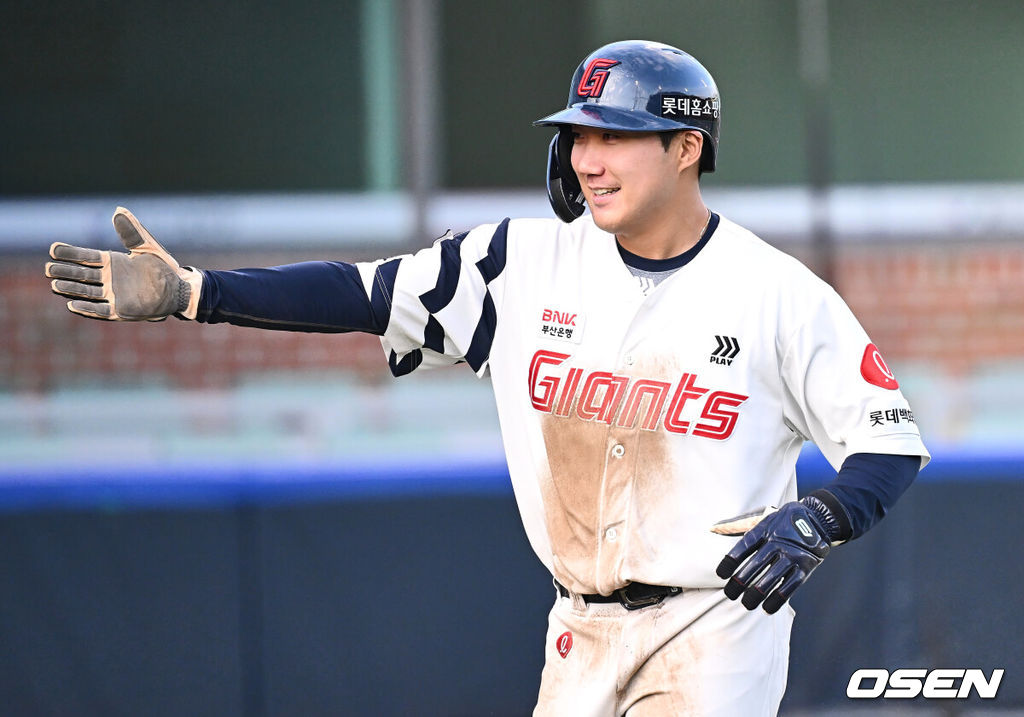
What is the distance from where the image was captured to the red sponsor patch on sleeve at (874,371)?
2.25m

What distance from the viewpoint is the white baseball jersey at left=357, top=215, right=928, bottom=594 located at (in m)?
2.27

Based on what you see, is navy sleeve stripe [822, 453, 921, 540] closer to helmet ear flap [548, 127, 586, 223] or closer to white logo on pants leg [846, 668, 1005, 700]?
helmet ear flap [548, 127, 586, 223]

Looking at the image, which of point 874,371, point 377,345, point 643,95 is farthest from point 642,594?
point 377,345

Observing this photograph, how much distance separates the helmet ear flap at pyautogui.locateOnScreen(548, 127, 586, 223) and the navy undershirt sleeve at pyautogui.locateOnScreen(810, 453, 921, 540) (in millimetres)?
723

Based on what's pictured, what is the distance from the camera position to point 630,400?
2312mm

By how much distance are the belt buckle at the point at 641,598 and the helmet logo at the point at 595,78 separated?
87cm

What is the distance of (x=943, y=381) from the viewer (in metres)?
4.14

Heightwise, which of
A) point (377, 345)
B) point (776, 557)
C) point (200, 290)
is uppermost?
point (200, 290)

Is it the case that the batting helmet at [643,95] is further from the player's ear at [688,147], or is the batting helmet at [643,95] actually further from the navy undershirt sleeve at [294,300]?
the navy undershirt sleeve at [294,300]

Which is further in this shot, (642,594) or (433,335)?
(433,335)

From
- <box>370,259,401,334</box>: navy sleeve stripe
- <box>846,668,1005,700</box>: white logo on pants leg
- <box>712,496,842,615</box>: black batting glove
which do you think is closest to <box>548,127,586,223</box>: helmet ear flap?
<box>370,259,401,334</box>: navy sleeve stripe

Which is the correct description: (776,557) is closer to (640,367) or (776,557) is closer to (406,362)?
(640,367)

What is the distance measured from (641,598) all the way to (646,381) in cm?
38

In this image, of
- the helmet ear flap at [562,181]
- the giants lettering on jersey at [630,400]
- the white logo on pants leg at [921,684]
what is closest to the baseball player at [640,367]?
the giants lettering on jersey at [630,400]
